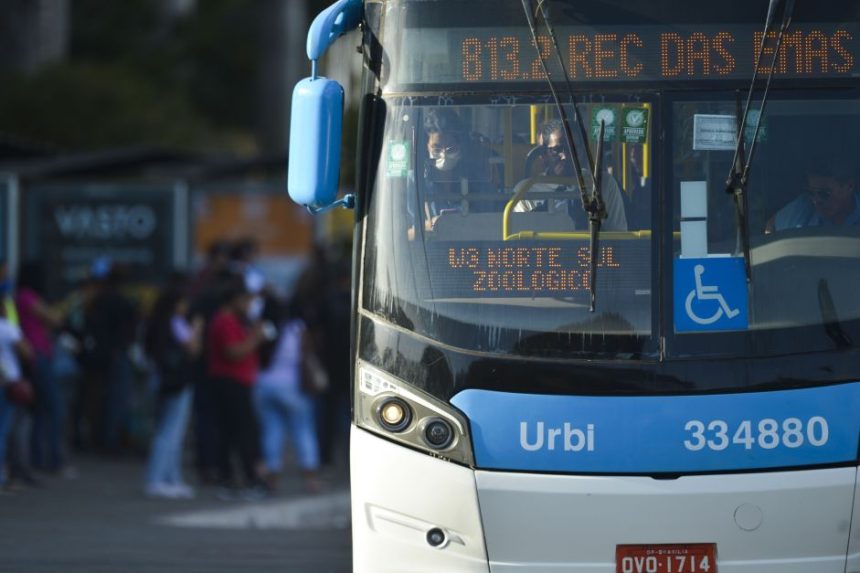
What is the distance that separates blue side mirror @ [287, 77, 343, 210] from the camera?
6.21 metres

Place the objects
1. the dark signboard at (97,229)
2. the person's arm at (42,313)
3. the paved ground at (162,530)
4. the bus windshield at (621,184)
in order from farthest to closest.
Answer: the dark signboard at (97,229) < the person's arm at (42,313) < the paved ground at (162,530) < the bus windshield at (621,184)

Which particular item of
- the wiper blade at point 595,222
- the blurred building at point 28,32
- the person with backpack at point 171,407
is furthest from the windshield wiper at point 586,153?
the blurred building at point 28,32

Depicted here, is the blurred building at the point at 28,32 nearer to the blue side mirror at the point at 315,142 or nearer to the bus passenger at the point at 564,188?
the blue side mirror at the point at 315,142

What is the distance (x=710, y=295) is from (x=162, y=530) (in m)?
5.71

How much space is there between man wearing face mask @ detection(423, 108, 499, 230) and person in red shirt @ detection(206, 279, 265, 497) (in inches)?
257

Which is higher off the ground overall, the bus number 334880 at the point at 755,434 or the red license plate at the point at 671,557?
the bus number 334880 at the point at 755,434

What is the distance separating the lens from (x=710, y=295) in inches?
243

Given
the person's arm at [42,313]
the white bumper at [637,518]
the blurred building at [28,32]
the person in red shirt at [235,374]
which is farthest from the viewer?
the blurred building at [28,32]

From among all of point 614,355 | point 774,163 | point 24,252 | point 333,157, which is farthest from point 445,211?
point 24,252

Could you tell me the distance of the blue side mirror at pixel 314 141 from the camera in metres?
6.21

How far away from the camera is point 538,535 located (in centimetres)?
598

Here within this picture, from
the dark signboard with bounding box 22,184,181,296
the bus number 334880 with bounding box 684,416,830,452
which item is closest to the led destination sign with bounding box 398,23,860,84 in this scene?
the bus number 334880 with bounding box 684,416,830,452

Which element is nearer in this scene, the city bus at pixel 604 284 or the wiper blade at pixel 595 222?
the city bus at pixel 604 284

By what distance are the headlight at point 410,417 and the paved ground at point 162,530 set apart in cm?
295
